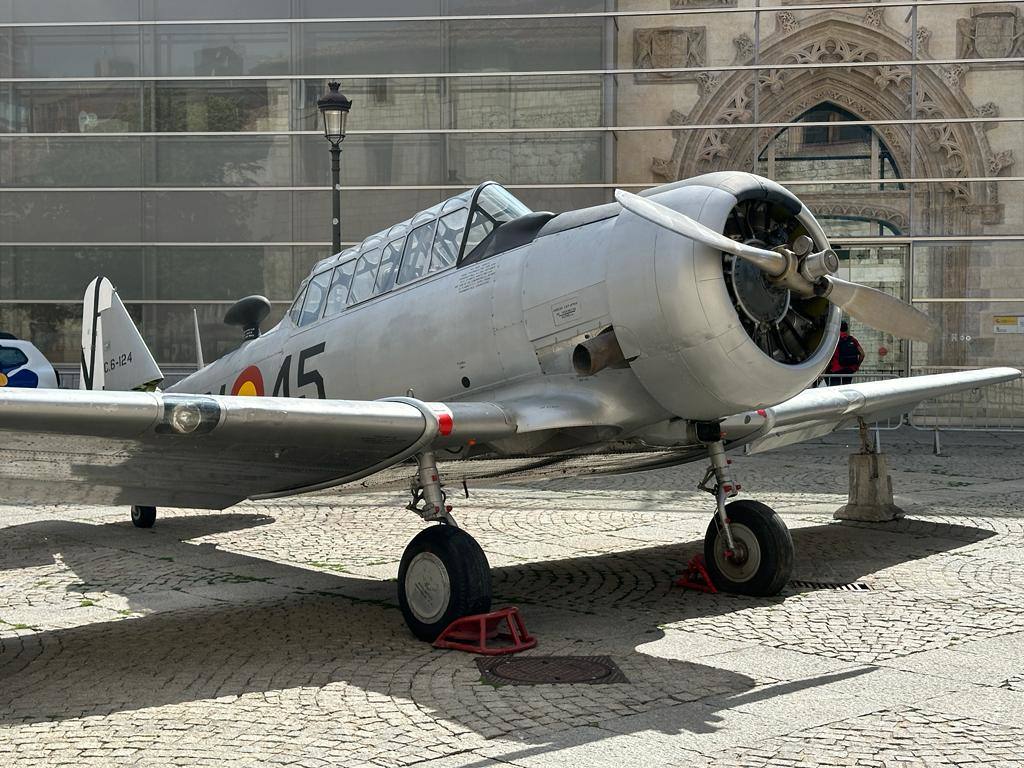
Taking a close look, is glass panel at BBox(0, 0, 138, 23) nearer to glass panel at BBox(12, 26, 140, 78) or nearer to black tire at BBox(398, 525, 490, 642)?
glass panel at BBox(12, 26, 140, 78)

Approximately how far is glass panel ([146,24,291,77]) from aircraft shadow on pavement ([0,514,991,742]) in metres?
15.0

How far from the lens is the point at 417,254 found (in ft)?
26.2

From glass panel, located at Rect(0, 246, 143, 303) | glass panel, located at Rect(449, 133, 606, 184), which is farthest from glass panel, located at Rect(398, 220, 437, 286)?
glass panel, located at Rect(0, 246, 143, 303)

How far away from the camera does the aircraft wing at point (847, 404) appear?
8.36 meters

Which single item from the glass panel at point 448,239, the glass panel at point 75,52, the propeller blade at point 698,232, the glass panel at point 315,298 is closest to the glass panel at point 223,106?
the glass panel at point 75,52

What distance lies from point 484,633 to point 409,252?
304cm

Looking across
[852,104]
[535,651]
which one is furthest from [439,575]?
[852,104]

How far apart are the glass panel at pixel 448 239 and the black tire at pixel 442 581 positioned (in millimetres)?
1996

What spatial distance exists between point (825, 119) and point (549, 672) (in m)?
20.9

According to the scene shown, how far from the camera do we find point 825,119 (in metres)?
24.2

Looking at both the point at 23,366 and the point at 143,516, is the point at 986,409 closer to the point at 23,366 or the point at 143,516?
the point at 143,516

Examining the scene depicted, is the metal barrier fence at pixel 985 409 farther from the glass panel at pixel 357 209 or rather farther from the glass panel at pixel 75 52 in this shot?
the glass panel at pixel 75 52

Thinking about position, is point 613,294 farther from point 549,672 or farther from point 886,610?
point 886,610

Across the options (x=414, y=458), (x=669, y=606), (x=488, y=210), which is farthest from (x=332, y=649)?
(x=488, y=210)
